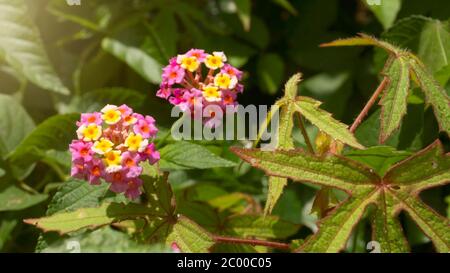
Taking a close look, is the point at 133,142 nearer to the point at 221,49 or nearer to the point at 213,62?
the point at 213,62

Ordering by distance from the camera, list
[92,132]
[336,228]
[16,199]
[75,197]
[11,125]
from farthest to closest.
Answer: [11,125] → [16,199] → [75,197] → [92,132] → [336,228]

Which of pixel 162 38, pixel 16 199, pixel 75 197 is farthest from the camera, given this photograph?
pixel 162 38

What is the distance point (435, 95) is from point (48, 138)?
2.40 ft

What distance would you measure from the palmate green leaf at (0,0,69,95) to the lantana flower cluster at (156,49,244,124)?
17.4 inches

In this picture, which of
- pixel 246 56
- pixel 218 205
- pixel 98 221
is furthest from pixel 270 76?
pixel 98 221

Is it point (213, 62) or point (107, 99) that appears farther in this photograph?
point (107, 99)

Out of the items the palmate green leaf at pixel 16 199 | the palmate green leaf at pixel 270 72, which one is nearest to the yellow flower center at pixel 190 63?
the palmate green leaf at pixel 16 199

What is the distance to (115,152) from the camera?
3.10 feet

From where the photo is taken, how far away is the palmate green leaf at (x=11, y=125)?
137 centimetres

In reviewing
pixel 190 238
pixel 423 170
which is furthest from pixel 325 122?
pixel 190 238

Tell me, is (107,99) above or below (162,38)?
below

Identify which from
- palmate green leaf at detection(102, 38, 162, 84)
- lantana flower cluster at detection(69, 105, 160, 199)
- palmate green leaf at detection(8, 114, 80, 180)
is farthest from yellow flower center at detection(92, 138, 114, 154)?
palmate green leaf at detection(102, 38, 162, 84)

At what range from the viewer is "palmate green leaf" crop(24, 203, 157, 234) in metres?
0.97

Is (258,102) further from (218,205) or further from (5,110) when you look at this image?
(5,110)
